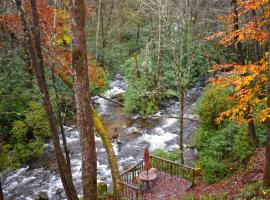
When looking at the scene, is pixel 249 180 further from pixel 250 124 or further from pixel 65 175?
pixel 65 175

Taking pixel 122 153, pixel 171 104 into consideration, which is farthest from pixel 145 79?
pixel 122 153

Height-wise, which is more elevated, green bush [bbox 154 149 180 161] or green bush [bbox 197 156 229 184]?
green bush [bbox 197 156 229 184]

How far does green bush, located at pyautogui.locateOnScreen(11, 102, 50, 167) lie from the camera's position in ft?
57.5

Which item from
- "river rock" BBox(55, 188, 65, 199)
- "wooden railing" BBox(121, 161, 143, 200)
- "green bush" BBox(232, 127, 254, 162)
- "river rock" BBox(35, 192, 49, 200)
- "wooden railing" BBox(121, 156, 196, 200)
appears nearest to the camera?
"wooden railing" BBox(121, 161, 143, 200)

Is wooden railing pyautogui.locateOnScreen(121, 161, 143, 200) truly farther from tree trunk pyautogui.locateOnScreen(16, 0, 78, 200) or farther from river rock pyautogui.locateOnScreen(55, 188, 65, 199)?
river rock pyautogui.locateOnScreen(55, 188, 65, 199)

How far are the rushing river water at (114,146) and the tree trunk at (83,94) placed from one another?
8527 mm

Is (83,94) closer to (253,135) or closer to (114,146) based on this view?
(253,135)

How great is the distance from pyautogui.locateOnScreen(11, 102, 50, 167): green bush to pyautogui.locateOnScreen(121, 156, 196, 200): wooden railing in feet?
23.8

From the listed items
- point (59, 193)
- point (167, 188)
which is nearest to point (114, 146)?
point (59, 193)

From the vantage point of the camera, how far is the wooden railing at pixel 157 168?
38.9 ft

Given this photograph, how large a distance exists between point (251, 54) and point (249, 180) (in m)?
18.5

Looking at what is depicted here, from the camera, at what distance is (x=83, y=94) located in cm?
618

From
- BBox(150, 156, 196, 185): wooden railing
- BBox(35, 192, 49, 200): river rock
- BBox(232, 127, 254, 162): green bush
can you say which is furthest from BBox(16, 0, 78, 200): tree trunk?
BBox(232, 127, 254, 162): green bush

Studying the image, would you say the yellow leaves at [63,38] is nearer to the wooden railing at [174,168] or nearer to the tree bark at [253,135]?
the wooden railing at [174,168]
